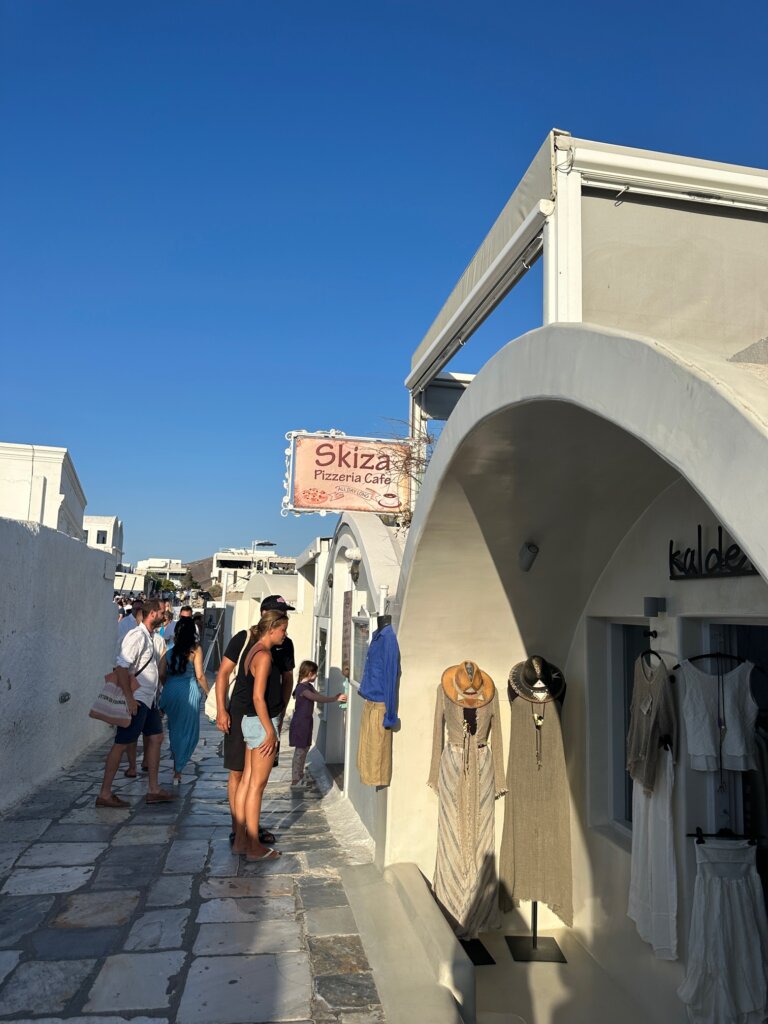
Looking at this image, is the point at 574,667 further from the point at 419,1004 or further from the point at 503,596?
the point at 419,1004

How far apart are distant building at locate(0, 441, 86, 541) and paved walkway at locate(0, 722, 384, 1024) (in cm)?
1146

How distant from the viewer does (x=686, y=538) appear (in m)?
4.01

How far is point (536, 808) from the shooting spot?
5.14m

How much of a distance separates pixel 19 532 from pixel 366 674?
3.38 meters

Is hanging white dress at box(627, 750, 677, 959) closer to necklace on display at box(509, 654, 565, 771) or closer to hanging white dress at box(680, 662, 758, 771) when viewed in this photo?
hanging white dress at box(680, 662, 758, 771)

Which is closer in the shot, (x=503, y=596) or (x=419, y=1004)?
(x=419, y=1004)

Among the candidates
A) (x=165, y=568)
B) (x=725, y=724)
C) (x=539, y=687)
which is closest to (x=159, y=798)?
(x=539, y=687)

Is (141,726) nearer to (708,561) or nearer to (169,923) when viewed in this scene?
(169,923)

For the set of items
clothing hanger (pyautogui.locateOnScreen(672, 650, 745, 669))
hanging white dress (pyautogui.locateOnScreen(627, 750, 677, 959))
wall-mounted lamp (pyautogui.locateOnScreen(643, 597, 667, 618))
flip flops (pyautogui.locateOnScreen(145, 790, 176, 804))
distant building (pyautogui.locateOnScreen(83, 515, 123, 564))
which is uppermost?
distant building (pyautogui.locateOnScreen(83, 515, 123, 564))

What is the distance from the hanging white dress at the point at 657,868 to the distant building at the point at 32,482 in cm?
1493

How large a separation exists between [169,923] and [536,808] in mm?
2475

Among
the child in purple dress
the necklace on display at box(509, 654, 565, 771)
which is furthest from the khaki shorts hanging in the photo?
the child in purple dress

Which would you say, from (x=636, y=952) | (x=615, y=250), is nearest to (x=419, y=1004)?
(x=636, y=952)

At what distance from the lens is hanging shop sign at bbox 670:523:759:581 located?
3.48 m
